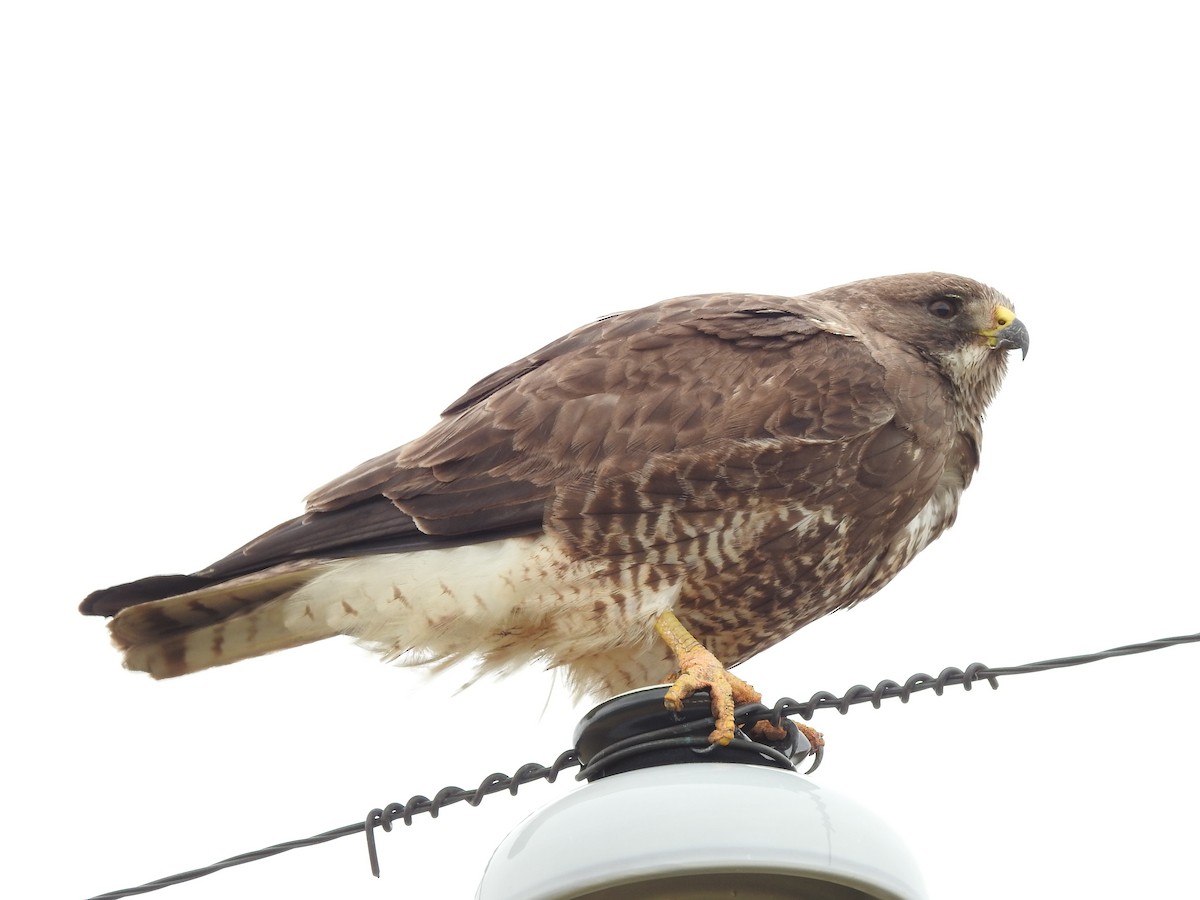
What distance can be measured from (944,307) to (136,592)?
2859mm

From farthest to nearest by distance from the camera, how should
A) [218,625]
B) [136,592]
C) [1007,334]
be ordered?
[1007,334], [218,625], [136,592]

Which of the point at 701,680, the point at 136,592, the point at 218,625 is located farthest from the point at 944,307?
the point at 136,592

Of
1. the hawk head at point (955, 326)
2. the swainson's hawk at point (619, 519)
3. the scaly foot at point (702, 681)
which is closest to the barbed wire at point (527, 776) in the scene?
the scaly foot at point (702, 681)

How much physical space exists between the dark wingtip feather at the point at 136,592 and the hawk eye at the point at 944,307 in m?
2.60

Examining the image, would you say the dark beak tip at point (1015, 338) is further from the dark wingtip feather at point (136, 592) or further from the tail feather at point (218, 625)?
the dark wingtip feather at point (136, 592)

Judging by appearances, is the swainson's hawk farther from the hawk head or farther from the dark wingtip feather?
the hawk head

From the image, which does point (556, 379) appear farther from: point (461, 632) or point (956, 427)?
point (956, 427)

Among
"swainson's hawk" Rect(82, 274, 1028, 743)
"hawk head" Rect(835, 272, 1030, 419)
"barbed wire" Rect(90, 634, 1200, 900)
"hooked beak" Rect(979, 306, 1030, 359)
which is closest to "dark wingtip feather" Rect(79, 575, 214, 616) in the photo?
"swainson's hawk" Rect(82, 274, 1028, 743)

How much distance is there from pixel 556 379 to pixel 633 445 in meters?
0.43

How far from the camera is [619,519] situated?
15.6 feet

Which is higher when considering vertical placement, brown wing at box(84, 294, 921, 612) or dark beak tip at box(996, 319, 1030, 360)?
brown wing at box(84, 294, 921, 612)

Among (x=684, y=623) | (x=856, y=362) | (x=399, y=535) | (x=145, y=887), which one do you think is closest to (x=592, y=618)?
(x=684, y=623)

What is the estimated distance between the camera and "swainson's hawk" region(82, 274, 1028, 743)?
4.78 metres

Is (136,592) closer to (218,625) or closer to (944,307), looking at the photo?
(218,625)
